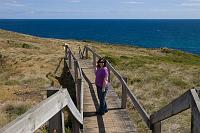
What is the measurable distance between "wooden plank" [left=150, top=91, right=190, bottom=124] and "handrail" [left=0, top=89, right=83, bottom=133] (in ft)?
5.48

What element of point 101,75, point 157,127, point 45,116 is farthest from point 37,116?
point 101,75

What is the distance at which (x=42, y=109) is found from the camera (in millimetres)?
4004

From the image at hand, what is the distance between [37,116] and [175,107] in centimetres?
257

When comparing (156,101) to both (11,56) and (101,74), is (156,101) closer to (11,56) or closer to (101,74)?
(101,74)

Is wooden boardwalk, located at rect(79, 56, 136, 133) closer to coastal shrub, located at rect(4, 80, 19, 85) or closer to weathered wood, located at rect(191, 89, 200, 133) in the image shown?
weathered wood, located at rect(191, 89, 200, 133)

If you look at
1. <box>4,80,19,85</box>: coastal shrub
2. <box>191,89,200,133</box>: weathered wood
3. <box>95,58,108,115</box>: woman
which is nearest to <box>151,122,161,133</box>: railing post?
Result: <box>191,89,200,133</box>: weathered wood

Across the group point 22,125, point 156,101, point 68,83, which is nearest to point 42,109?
point 22,125

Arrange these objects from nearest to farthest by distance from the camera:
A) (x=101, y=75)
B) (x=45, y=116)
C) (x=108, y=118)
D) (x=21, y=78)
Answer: (x=45, y=116) → (x=108, y=118) → (x=101, y=75) → (x=21, y=78)

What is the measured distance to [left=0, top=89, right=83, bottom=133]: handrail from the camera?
342 cm

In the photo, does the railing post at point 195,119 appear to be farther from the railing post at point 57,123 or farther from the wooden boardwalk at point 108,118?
the wooden boardwalk at point 108,118

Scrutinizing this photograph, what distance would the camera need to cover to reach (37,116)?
3.88 m

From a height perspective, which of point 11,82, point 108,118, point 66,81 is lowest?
point 11,82

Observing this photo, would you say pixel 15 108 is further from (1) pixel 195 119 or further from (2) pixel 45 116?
(1) pixel 195 119

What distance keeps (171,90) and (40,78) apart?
8.71 metres
